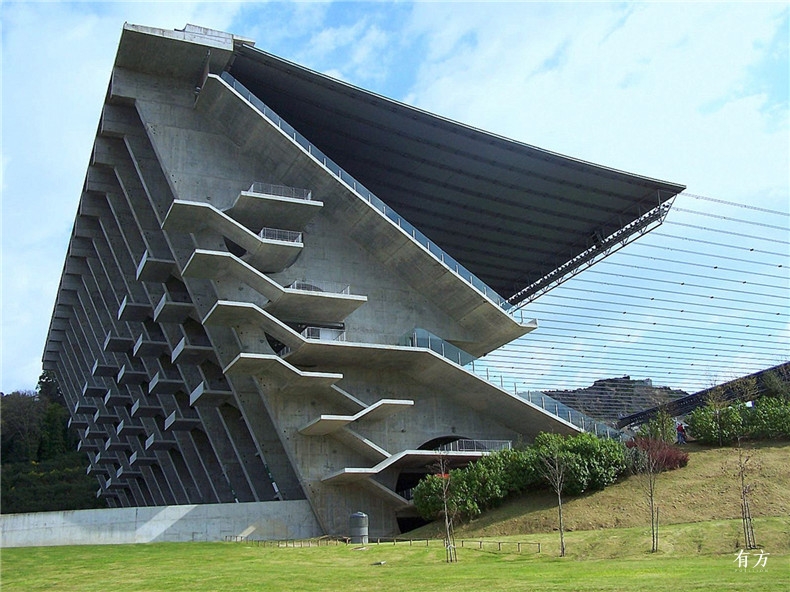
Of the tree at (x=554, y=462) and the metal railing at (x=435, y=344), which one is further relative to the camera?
the metal railing at (x=435, y=344)

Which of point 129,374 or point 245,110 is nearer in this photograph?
point 245,110

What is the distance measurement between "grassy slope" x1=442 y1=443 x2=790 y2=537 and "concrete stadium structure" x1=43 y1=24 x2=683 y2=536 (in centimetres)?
580

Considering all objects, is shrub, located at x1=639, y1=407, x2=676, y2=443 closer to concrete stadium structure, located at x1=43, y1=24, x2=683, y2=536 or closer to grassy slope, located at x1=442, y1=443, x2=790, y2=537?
grassy slope, located at x1=442, y1=443, x2=790, y2=537

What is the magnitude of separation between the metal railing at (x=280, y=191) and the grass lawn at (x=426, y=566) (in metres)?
16.9

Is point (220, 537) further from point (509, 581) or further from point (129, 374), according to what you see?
point (129, 374)

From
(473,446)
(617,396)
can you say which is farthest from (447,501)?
(617,396)

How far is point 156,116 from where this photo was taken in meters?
42.4

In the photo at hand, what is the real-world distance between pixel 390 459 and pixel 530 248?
81.2ft

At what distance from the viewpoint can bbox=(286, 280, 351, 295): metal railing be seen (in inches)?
1643

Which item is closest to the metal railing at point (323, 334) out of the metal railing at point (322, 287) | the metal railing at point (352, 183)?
the metal railing at point (322, 287)

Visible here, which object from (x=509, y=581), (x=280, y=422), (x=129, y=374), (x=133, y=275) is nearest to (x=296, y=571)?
(x=509, y=581)

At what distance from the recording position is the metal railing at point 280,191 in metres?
40.9

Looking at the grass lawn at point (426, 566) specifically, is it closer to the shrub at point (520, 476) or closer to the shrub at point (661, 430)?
the shrub at point (520, 476)

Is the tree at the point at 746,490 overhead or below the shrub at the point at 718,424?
below
